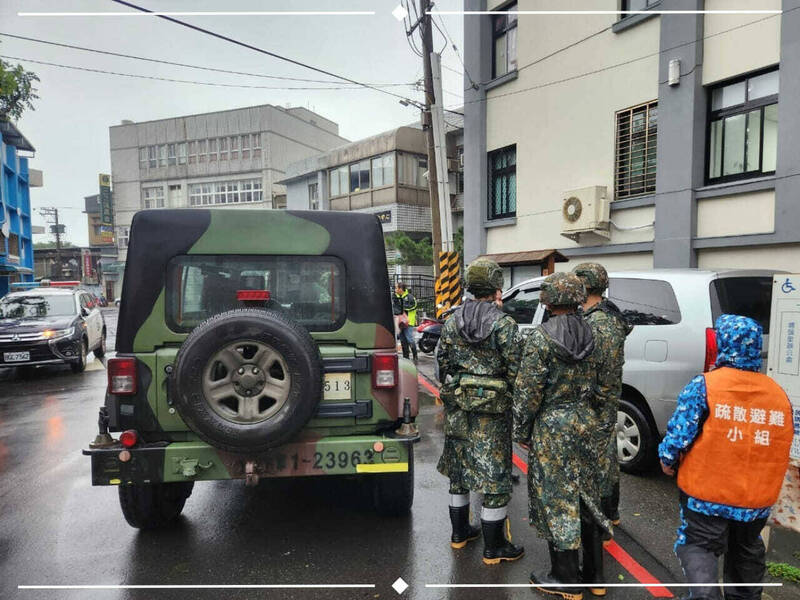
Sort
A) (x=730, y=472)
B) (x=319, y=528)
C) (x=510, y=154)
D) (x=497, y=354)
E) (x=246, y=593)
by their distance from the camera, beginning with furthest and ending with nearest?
(x=510, y=154)
(x=319, y=528)
(x=497, y=354)
(x=246, y=593)
(x=730, y=472)

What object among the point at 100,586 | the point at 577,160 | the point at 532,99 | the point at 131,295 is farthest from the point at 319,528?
the point at 532,99

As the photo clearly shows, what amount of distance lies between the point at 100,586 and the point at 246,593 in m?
0.89

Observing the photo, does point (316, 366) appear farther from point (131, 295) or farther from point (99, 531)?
point (99, 531)

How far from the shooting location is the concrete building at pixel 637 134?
8.19m

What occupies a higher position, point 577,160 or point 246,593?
point 577,160

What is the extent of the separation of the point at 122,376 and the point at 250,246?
1130 mm

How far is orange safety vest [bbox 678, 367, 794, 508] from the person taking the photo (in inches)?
85.9

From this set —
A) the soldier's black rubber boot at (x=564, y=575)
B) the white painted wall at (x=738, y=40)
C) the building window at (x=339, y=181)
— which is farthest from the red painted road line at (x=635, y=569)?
the building window at (x=339, y=181)

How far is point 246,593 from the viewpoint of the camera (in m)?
2.91

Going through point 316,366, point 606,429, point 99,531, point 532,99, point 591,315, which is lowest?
point 99,531

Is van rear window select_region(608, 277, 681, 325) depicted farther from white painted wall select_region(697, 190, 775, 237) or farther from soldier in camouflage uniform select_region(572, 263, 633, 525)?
white painted wall select_region(697, 190, 775, 237)

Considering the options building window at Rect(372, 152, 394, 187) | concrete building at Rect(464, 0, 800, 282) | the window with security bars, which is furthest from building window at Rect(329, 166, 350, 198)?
the window with security bars

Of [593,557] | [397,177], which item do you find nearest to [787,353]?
[593,557]

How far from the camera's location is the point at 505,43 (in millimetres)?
13523
